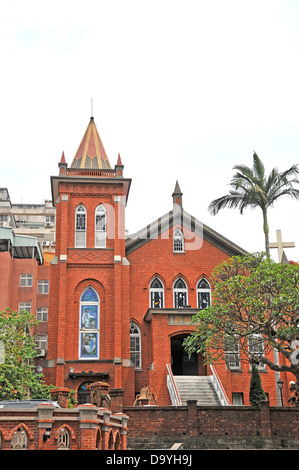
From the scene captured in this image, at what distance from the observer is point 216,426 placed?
81.0 feet

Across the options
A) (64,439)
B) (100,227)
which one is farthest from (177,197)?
(64,439)

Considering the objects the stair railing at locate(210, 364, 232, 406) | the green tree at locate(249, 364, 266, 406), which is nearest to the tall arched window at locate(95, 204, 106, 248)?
the stair railing at locate(210, 364, 232, 406)

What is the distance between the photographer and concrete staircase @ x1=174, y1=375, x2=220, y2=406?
30139 millimetres

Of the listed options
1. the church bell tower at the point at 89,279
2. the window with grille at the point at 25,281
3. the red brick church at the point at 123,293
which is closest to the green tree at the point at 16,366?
the church bell tower at the point at 89,279

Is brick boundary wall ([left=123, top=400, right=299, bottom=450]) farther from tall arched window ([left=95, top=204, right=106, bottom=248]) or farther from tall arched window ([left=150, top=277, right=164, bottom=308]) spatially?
tall arched window ([left=95, top=204, right=106, bottom=248])

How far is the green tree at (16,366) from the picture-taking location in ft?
88.8

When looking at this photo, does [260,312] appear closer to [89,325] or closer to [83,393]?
[89,325]

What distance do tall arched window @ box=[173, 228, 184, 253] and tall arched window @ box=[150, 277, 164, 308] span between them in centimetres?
215

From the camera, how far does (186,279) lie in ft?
119

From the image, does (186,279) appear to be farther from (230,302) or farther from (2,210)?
(2,210)

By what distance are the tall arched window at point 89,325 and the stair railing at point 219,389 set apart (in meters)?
6.35

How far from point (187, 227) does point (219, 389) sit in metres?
10.7
